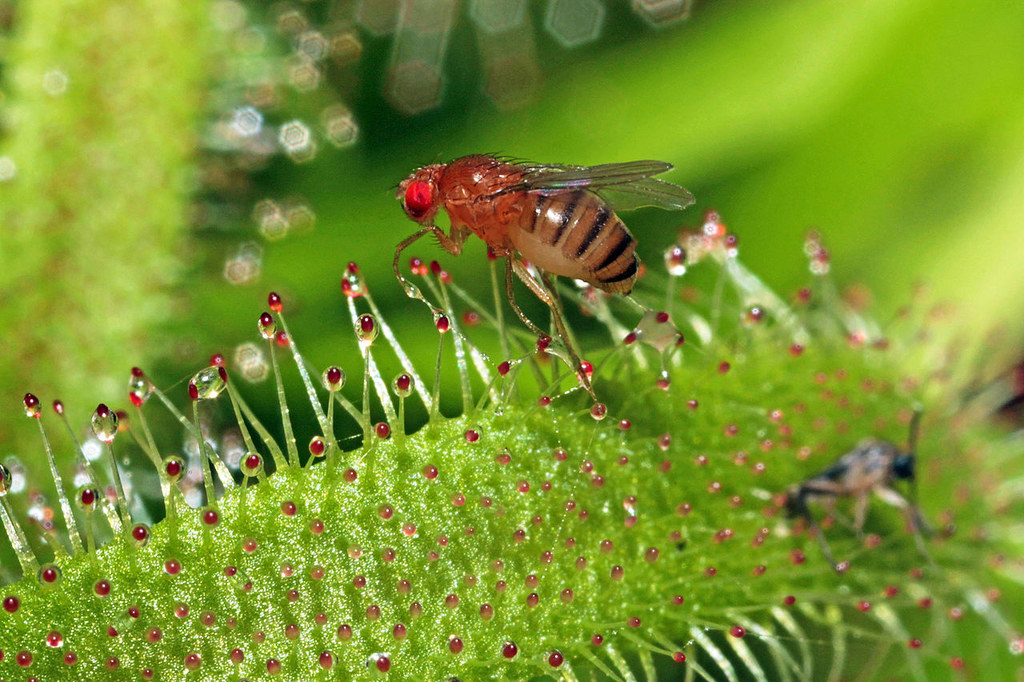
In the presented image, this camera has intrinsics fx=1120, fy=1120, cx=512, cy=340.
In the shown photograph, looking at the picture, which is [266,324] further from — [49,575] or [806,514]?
[806,514]

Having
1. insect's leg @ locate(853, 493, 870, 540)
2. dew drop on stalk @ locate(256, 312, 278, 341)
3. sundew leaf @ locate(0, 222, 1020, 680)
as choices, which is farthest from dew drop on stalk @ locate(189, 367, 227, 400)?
insect's leg @ locate(853, 493, 870, 540)

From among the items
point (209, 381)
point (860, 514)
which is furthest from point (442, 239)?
point (860, 514)

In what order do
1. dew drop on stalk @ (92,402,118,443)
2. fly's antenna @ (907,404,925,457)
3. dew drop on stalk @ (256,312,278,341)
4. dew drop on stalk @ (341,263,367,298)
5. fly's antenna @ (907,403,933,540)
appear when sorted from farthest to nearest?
1. fly's antenna @ (907,404,925,457)
2. fly's antenna @ (907,403,933,540)
3. dew drop on stalk @ (341,263,367,298)
4. dew drop on stalk @ (256,312,278,341)
5. dew drop on stalk @ (92,402,118,443)

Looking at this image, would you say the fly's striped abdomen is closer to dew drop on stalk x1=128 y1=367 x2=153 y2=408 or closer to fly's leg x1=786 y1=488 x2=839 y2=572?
fly's leg x1=786 y1=488 x2=839 y2=572

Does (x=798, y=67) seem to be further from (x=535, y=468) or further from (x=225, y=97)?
(x=535, y=468)

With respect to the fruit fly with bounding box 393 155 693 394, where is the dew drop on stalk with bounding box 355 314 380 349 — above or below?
below
